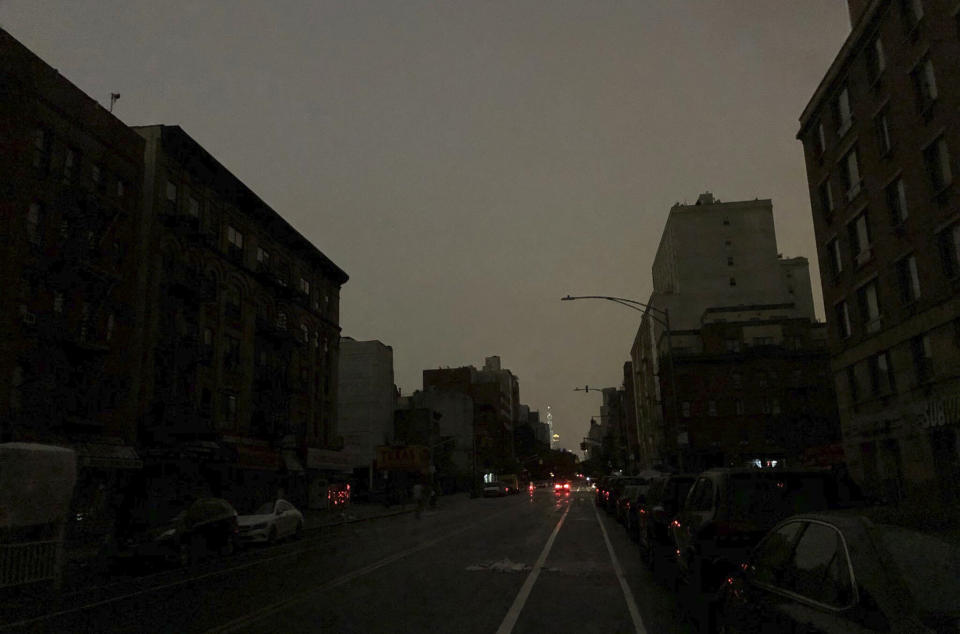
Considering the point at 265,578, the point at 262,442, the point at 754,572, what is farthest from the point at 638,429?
the point at 754,572

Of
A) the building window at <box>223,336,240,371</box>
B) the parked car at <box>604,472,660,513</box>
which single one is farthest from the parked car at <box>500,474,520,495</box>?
the building window at <box>223,336,240,371</box>

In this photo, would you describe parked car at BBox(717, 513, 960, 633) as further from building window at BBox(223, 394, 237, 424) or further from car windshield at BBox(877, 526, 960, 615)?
building window at BBox(223, 394, 237, 424)

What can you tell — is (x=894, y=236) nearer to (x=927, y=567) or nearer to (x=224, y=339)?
(x=927, y=567)

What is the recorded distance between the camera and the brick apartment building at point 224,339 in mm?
32156

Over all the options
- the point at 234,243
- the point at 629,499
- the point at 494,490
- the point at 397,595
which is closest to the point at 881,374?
the point at 629,499

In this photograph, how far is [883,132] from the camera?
29.0m

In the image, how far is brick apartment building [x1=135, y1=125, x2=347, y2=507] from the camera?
32156mm

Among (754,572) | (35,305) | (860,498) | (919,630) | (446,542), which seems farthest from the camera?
(35,305)

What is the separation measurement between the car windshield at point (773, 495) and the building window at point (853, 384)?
26.1 metres

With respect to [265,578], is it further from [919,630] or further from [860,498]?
[919,630]

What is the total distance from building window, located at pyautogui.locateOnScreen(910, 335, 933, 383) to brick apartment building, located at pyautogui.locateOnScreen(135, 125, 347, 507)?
92.4ft

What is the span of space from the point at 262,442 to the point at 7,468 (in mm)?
27124

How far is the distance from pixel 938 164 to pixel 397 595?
23830 mm

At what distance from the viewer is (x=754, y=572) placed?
561 cm
